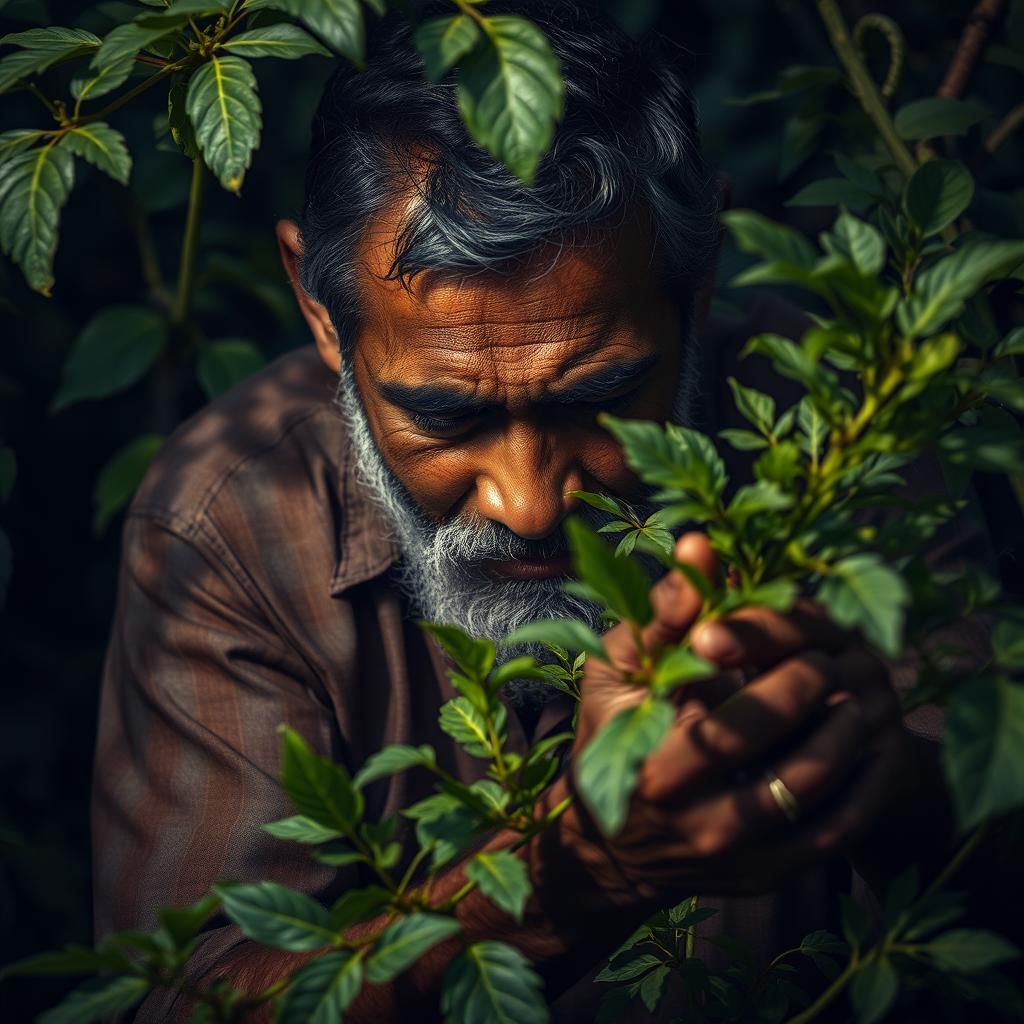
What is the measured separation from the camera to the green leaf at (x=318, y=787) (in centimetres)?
103

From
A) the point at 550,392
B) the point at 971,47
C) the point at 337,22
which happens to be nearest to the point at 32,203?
the point at 337,22

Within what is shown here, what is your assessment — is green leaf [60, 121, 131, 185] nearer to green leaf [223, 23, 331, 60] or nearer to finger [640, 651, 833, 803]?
green leaf [223, 23, 331, 60]

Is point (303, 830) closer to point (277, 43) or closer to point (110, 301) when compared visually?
point (277, 43)

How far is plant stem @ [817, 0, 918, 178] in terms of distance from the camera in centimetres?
216

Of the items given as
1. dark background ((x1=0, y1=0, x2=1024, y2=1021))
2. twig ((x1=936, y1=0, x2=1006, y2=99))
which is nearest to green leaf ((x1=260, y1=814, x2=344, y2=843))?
dark background ((x1=0, y1=0, x2=1024, y2=1021))

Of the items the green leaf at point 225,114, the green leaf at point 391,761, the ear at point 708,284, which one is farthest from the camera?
the ear at point 708,284

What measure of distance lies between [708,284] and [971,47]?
0.79 m

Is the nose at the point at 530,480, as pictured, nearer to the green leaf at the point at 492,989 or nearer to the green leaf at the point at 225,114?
the green leaf at the point at 225,114

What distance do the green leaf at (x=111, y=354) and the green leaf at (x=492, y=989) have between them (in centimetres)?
167

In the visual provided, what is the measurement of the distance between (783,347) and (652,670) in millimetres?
284

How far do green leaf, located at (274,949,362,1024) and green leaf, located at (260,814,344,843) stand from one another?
112 millimetres

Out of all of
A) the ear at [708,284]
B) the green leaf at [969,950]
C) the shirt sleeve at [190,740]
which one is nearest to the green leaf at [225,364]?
the shirt sleeve at [190,740]

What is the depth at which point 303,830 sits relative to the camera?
3.60ft

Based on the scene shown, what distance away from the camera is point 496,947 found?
1.02 meters
